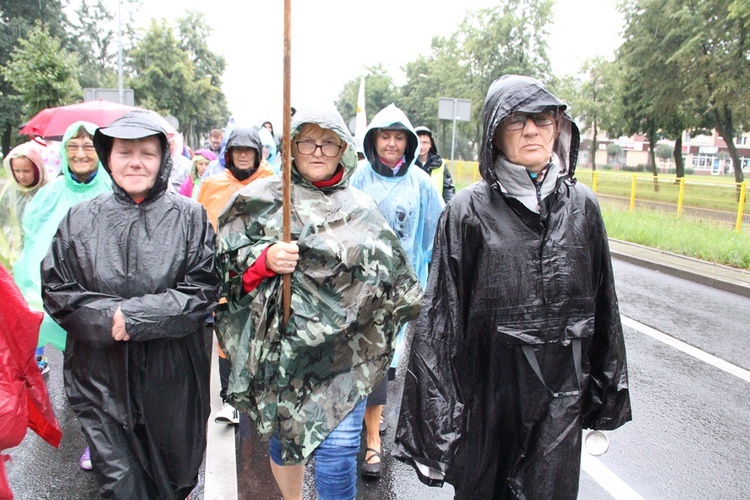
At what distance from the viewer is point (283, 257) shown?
232 centimetres

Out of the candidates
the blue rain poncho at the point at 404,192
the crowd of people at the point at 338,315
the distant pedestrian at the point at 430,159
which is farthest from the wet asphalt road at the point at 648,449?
the distant pedestrian at the point at 430,159

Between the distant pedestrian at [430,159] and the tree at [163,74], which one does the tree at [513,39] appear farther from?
the distant pedestrian at [430,159]

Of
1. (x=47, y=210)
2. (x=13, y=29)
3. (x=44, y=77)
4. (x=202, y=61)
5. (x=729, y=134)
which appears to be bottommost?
(x=47, y=210)

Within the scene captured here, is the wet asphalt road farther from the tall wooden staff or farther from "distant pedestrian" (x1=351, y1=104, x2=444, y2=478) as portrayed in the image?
the tall wooden staff

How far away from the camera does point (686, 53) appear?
67.9 ft

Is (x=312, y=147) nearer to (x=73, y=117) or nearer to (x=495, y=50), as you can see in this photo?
(x=73, y=117)

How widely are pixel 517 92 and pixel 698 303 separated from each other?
711 cm

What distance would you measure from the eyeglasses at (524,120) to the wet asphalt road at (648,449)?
2.08 meters

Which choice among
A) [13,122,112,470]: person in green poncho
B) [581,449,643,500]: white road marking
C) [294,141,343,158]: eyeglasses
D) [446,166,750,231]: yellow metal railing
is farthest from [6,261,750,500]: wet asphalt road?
[446,166,750,231]: yellow metal railing

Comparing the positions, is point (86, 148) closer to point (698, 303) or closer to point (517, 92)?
point (517, 92)

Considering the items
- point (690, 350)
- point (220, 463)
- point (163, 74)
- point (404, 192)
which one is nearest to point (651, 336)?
point (690, 350)

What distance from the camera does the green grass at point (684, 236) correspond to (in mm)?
10492

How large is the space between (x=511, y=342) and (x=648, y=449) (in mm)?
2385

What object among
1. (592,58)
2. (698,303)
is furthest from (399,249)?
(592,58)
